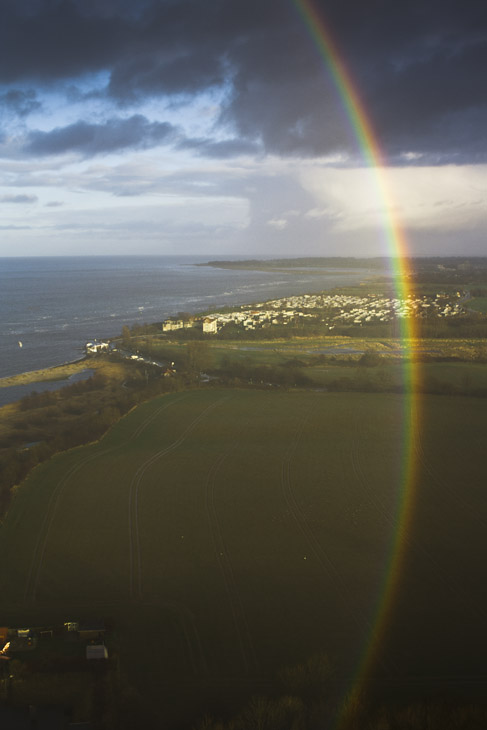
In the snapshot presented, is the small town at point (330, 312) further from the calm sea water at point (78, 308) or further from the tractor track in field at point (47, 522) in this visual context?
the tractor track in field at point (47, 522)

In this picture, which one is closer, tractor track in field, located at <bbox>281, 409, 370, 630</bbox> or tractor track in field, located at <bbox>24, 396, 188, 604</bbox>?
tractor track in field, located at <bbox>281, 409, 370, 630</bbox>

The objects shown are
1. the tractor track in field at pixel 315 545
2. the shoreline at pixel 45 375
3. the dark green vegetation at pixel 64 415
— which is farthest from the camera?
the shoreline at pixel 45 375

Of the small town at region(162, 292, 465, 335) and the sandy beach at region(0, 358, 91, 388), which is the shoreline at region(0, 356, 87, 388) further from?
the small town at region(162, 292, 465, 335)

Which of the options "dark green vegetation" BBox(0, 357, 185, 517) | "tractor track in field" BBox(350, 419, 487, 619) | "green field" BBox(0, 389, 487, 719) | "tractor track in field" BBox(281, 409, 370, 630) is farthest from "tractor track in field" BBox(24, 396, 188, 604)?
"tractor track in field" BBox(350, 419, 487, 619)

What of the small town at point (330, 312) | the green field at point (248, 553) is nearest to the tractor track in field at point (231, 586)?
the green field at point (248, 553)

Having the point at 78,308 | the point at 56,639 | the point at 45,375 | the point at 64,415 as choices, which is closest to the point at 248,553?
the point at 56,639

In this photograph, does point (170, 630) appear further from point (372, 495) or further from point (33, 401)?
point (33, 401)
